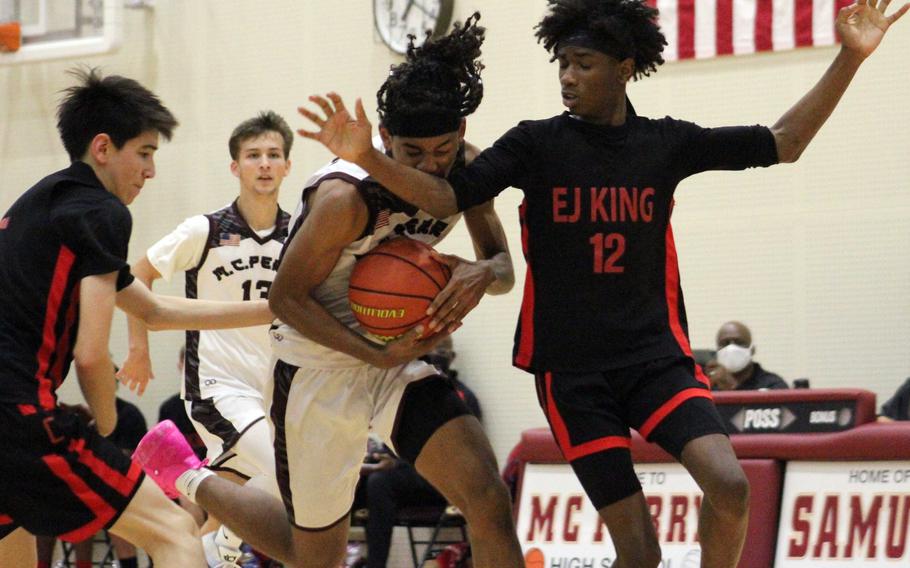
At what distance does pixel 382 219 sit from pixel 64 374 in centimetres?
120

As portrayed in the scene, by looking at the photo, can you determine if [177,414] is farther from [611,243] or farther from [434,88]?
[611,243]

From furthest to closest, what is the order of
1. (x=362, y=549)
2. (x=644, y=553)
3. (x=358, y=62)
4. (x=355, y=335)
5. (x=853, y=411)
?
(x=358, y=62)
(x=362, y=549)
(x=853, y=411)
(x=355, y=335)
(x=644, y=553)

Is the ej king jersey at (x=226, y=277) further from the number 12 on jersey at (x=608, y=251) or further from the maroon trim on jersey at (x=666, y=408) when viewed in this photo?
the maroon trim on jersey at (x=666, y=408)

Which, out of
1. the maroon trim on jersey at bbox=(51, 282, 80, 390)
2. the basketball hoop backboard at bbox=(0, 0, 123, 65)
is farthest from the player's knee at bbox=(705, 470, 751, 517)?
the basketball hoop backboard at bbox=(0, 0, 123, 65)

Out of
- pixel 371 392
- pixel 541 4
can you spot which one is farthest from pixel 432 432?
pixel 541 4

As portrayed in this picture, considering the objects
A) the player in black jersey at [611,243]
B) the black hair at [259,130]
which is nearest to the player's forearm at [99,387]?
the player in black jersey at [611,243]

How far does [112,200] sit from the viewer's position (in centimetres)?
440

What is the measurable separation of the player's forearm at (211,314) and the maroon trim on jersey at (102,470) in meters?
0.94

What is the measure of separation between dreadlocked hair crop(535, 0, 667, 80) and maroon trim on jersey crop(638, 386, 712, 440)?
1.07 meters

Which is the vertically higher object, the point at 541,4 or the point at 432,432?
the point at 541,4

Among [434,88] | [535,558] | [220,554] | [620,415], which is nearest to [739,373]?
[535,558]

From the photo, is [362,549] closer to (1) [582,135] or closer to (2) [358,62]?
(2) [358,62]

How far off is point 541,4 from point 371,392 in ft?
19.1

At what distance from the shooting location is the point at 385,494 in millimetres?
8727
